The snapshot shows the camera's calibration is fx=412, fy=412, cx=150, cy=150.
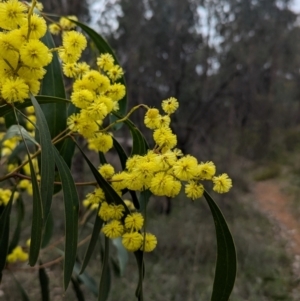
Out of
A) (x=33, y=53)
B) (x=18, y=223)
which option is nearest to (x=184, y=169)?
(x=33, y=53)

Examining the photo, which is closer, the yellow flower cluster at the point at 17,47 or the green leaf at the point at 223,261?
the yellow flower cluster at the point at 17,47

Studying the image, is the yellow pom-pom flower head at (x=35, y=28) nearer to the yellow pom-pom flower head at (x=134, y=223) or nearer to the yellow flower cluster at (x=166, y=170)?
the yellow flower cluster at (x=166, y=170)

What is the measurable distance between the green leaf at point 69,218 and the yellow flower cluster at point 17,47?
0.17m

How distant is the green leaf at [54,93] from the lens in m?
0.95

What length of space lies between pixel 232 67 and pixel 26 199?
16.5 ft

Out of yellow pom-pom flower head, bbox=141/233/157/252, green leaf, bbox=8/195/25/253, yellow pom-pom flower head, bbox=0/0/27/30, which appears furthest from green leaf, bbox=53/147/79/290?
green leaf, bbox=8/195/25/253

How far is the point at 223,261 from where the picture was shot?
2.35ft

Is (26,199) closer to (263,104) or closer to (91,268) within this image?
(91,268)

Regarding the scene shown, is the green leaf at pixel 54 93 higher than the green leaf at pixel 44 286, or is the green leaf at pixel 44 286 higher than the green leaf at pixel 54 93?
the green leaf at pixel 54 93

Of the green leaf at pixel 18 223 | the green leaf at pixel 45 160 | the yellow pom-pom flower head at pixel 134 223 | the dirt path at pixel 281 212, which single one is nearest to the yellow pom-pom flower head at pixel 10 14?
the green leaf at pixel 45 160

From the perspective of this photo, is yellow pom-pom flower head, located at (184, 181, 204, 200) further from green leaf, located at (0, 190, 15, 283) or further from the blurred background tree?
the blurred background tree

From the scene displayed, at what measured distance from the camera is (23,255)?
1.43 metres

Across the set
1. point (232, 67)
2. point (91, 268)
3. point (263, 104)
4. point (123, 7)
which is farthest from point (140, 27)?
point (91, 268)

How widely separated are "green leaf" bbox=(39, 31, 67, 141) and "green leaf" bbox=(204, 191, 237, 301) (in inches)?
16.4
